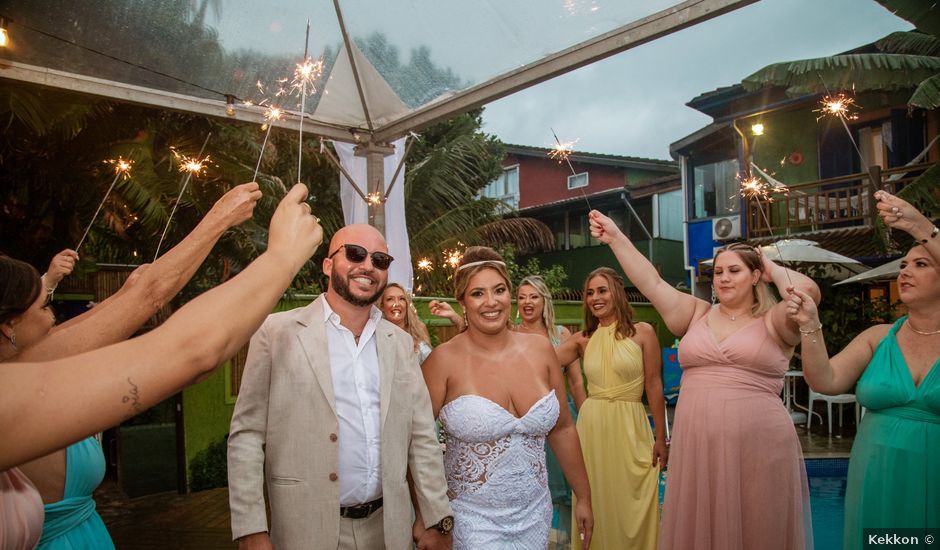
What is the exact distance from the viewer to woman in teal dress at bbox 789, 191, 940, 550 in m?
2.87

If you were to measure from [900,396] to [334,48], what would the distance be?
4395 mm

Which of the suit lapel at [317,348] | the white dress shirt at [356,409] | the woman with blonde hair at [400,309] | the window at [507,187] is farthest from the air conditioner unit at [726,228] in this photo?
the suit lapel at [317,348]

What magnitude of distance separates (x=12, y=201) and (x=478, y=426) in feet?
18.9

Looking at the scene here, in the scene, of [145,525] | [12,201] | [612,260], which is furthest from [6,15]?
[612,260]

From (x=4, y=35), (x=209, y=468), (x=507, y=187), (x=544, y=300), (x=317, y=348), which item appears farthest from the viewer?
(x=507, y=187)

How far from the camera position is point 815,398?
9.93 m

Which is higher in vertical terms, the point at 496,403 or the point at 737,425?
the point at 496,403

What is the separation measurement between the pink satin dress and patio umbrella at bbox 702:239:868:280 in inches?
250

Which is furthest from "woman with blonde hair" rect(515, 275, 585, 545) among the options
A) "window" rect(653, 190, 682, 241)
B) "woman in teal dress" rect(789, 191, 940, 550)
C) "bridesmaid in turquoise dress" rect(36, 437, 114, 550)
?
"window" rect(653, 190, 682, 241)

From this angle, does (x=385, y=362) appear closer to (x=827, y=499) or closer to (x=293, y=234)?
(x=293, y=234)

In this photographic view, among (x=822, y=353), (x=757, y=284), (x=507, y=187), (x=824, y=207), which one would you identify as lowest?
(x=822, y=353)

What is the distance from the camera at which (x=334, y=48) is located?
190 inches

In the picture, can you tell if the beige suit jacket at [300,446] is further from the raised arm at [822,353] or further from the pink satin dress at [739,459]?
the raised arm at [822,353]

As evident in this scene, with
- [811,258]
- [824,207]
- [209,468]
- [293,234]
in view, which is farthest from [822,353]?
[824,207]
